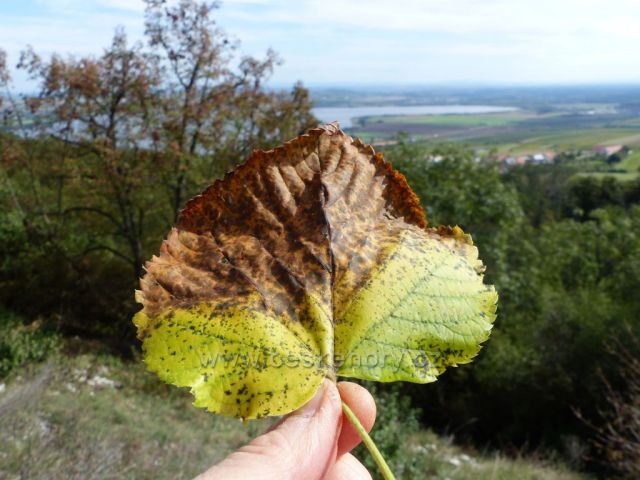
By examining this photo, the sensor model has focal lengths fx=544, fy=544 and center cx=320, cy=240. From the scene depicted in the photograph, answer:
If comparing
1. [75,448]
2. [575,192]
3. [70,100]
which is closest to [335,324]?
[75,448]

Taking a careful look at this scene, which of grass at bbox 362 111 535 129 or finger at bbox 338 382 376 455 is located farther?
grass at bbox 362 111 535 129

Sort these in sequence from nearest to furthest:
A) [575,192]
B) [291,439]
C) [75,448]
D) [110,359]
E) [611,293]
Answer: [291,439]
[75,448]
[110,359]
[611,293]
[575,192]

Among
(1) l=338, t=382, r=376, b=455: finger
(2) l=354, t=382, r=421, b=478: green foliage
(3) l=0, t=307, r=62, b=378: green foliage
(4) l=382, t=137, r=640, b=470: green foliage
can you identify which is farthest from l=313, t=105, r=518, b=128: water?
(1) l=338, t=382, r=376, b=455: finger

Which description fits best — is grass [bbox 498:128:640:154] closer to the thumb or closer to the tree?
the tree

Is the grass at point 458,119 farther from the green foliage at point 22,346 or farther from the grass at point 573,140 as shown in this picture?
the green foliage at point 22,346

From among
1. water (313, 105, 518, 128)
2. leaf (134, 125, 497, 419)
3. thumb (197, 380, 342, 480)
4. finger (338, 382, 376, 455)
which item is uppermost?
water (313, 105, 518, 128)

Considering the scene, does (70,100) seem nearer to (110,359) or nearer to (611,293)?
(110,359)

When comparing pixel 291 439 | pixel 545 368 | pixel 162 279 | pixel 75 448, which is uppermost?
pixel 162 279

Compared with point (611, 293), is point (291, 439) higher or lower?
higher
